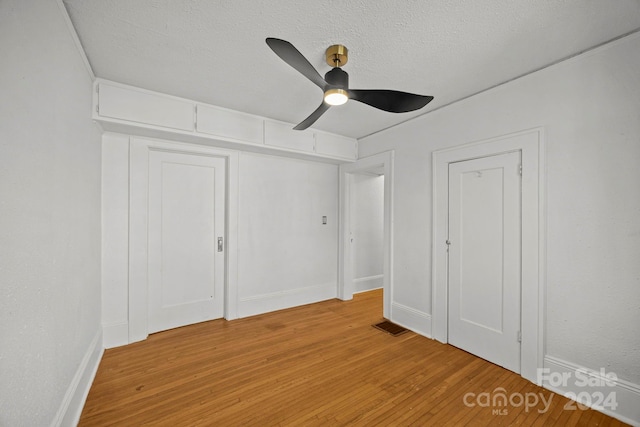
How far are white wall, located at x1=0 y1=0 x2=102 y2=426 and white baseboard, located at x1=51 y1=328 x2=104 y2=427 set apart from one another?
0.01m

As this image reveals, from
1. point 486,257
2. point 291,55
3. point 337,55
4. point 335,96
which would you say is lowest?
point 486,257

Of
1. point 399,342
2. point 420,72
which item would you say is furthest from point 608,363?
point 420,72

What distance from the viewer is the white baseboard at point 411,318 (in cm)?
307

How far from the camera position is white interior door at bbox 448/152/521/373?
7.82 feet

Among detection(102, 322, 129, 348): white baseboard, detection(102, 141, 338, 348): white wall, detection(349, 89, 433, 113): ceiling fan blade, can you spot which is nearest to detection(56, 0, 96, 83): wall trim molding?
detection(102, 141, 338, 348): white wall

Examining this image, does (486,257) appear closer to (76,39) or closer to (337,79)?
(337,79)

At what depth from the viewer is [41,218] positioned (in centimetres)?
134

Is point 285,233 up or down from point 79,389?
up

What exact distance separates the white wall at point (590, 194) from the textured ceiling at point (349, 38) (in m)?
0.20

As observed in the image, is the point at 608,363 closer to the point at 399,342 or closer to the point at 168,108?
the point at 399,342

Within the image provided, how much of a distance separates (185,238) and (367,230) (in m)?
2.99

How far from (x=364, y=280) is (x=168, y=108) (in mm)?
3921

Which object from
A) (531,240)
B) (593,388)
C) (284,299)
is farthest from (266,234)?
(593,388)

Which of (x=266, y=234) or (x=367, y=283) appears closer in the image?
(x=266, y=234)
